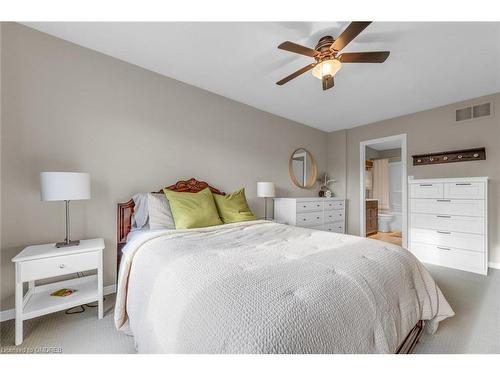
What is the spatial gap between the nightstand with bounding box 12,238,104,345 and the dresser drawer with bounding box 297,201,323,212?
2.70m

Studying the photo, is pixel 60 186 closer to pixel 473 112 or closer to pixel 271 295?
pixel 271 295

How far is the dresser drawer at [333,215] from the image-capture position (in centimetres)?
405

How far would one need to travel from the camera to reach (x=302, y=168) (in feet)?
14.3

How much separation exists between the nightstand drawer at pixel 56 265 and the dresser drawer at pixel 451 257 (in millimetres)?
4198

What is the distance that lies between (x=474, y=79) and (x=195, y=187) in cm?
368

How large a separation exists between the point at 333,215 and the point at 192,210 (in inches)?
118

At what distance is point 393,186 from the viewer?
247 inches

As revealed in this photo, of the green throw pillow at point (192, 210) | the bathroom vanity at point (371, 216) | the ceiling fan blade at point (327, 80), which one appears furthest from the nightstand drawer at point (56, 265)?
the bathroom vanity at point (371, 216)

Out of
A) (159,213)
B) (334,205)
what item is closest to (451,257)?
(334,205)

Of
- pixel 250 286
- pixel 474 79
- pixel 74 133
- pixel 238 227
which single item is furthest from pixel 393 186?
pixel 74 133

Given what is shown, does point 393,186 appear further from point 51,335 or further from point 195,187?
point 51,335

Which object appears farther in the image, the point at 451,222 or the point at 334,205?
the point at 334,205

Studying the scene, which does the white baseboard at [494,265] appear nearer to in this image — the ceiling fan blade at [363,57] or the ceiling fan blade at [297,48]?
the ceiling fan blade at [363,57]

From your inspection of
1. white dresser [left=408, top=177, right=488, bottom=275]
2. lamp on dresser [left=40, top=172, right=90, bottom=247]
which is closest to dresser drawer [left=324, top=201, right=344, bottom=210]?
white dresser [left=408, top=177, right=488, bottom=275]
